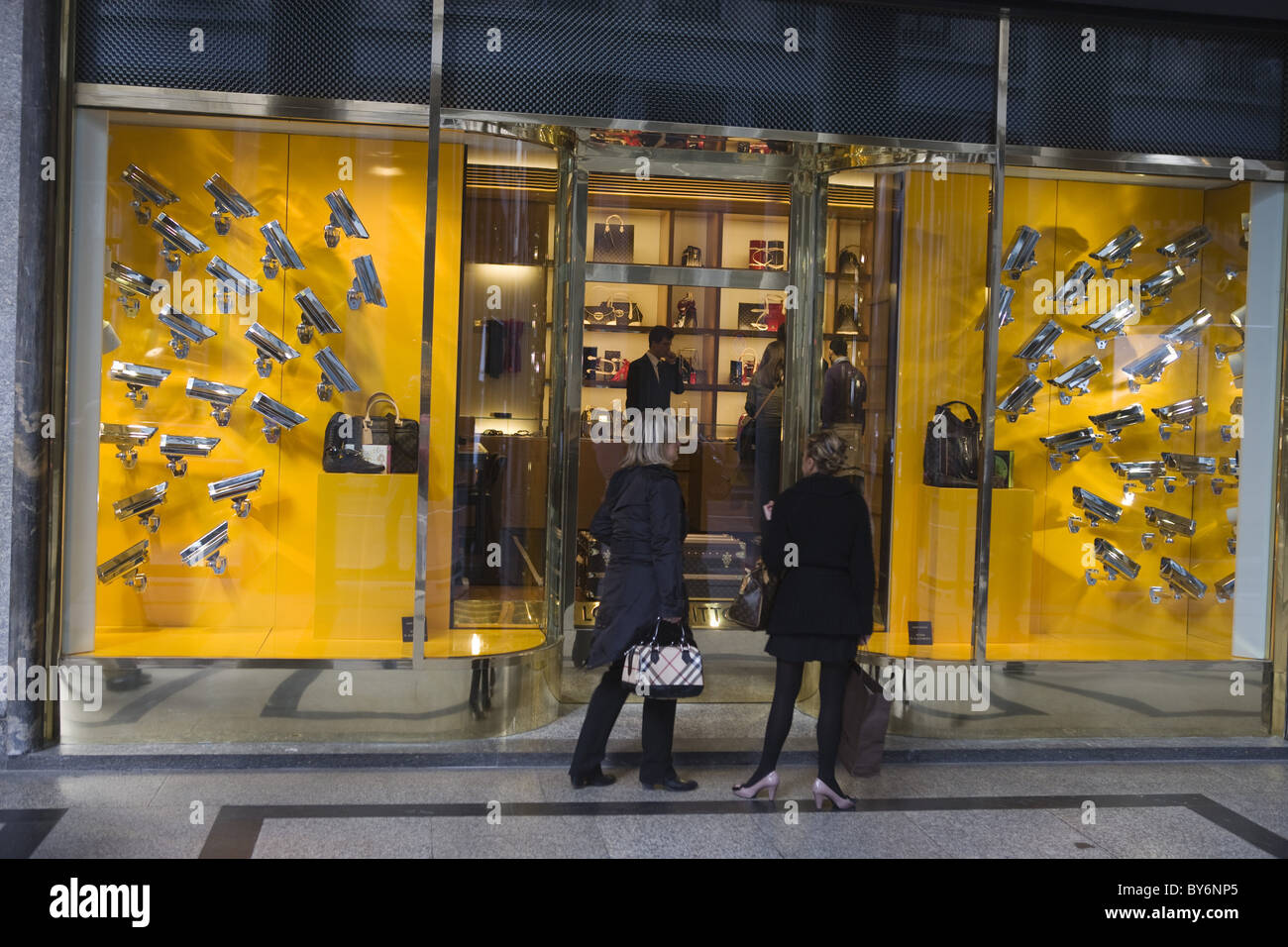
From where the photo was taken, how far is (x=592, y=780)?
507 centimetres

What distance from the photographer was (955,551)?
607 cm

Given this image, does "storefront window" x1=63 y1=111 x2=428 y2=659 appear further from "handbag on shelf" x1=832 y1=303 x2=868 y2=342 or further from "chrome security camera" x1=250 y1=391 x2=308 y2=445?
"handbag on shelf" x1=832 y1=303 x2=868 y2=342

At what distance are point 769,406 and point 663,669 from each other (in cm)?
208

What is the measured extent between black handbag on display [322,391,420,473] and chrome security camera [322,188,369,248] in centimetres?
73

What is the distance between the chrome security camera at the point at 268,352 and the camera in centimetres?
566

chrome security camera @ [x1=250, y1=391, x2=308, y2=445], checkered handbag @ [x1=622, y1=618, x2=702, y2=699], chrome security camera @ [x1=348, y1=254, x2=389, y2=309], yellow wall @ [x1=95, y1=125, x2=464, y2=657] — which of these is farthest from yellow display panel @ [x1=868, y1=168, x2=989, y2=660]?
chrome security camera @ [x1=250, y1=391, x2=308, y2=445]

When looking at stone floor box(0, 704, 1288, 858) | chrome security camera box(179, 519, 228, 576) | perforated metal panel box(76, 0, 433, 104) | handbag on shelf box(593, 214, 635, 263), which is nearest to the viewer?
stone floor box(0, 704, 1288, 858)

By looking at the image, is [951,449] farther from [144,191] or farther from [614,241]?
[144,191]

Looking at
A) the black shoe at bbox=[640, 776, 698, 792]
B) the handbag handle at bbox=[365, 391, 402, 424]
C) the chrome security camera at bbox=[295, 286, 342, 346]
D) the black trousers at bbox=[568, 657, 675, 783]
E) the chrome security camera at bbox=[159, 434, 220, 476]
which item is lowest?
the black shoe at bbox=[640, 776, 698, 792]

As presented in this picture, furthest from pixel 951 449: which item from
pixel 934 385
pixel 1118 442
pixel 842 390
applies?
pixel 1118 442

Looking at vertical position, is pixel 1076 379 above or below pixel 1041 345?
below

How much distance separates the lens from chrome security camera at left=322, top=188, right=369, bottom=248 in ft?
18.6

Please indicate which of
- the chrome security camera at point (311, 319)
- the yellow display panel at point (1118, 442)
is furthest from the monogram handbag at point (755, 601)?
the chrome security camera at point (311, 319)

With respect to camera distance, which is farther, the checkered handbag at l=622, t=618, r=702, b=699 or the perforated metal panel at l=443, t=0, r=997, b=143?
the perforated metal panel at l=443, t=0, r=997, b=143
